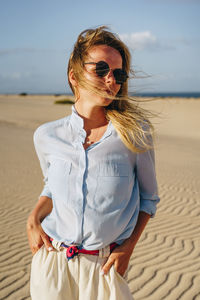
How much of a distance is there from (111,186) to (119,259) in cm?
34

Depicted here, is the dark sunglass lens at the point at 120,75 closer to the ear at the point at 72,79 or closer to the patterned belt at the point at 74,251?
the ear at the point at 72,79

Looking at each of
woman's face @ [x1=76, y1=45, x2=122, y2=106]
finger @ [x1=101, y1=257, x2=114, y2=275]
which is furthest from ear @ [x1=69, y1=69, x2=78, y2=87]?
finger @ [x1=101, y1=257, x2=114, y2=275]

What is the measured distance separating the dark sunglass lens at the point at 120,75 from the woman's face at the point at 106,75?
2 centimetres

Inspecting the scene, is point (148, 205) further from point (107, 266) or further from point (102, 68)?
point (102, 68)

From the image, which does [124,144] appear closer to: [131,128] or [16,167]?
[131,128]

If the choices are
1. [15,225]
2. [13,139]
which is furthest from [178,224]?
[13,139]

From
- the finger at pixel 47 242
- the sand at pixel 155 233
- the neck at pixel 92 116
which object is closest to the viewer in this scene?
the finger at pixel 47 242

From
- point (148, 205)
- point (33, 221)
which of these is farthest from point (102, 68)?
point (33, 221)

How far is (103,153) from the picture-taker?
1.59 m

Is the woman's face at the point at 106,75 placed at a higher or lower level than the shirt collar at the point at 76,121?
higher

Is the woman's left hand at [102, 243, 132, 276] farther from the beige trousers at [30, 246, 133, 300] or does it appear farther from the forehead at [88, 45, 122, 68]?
the forehead at [88, 45, 122, 68]

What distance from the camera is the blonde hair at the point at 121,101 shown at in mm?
1598

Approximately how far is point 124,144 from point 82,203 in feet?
1.09

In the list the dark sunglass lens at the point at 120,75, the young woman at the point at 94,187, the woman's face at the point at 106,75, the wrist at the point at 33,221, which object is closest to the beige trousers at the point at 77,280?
the young woman at the point at 94,187
